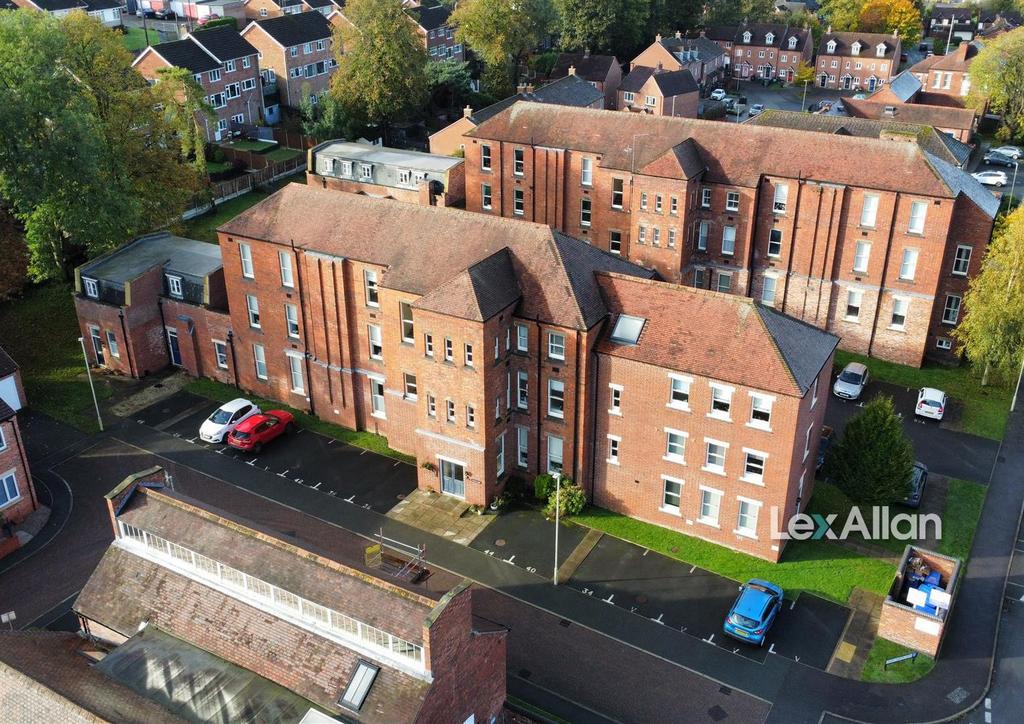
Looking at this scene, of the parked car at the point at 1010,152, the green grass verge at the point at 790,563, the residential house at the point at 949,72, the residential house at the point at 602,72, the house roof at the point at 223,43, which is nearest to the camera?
the green grass verge at the point at 790,563

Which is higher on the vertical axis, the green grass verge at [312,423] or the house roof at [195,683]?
the house roof at [195,683]

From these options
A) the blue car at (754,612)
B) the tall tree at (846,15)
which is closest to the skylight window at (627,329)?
the blue car at (754,612)

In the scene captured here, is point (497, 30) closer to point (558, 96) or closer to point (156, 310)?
point (558, 96)

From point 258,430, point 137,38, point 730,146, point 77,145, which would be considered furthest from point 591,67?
point 258,430

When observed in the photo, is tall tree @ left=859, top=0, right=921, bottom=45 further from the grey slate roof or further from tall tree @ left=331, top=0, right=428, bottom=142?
the grey slate roof

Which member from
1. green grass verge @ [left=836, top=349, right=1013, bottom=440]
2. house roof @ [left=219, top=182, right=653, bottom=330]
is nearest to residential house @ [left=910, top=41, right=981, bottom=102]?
green grass verge @ [left=836, top=349, right=1013, bottom=440]

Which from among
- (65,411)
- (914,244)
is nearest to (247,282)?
(65,411)

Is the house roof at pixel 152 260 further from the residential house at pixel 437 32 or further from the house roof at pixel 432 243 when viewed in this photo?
the residential house at pixel 437 32
